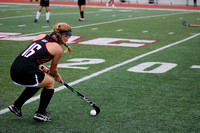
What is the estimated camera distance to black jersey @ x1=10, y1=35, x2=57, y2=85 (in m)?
4.59

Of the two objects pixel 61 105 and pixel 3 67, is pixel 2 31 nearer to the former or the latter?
pixel 3 67

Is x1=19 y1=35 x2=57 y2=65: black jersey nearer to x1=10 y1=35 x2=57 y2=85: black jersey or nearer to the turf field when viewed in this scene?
x1=10 y1=35 x2=57 y2=85: black jersey

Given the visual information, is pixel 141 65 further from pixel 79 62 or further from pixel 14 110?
pixel 14 110

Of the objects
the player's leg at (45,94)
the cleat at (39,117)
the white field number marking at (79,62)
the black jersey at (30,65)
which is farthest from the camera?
the white field number marking at (79,62)

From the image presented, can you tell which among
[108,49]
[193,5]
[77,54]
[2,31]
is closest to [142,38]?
[108,49]

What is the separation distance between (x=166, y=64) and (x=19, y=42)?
5.22 metres

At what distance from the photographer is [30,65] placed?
181 inches

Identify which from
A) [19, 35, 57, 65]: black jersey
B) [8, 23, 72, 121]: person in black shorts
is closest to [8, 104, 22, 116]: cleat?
[8, 23, 72, 121]: person in black shorts

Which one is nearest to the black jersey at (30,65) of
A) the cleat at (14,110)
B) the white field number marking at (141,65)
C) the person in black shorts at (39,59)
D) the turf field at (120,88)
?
the person in black shorts at (39,59)

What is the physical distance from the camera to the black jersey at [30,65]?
15.0 ft

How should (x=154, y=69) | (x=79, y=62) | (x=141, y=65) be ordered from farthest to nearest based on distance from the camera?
(x=79, y=62) → (x=141, y=65) → (x=154, y=69)

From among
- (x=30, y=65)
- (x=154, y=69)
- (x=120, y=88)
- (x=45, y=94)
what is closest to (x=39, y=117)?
(x=45, y=94)

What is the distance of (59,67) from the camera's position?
8.40m

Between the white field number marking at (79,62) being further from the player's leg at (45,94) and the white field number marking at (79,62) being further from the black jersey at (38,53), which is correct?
the black jersey at (38,53)
